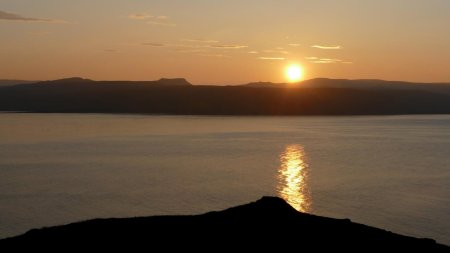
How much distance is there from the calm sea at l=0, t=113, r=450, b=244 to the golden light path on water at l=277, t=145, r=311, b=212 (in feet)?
0.40

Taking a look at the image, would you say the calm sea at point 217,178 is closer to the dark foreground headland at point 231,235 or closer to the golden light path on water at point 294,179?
the golden light path on water at point 294,179

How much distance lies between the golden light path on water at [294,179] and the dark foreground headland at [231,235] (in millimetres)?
27934

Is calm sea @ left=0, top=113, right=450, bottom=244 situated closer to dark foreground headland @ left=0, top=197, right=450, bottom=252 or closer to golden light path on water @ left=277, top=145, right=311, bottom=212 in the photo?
golden light path on water @ left=277, top=145, right=311, bottom=212

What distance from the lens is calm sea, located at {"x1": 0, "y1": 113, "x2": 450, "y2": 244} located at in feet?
147

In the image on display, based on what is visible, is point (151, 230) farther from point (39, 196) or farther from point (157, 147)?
point (157, 147)

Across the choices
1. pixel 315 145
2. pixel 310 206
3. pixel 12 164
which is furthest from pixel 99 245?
pixel 315 145

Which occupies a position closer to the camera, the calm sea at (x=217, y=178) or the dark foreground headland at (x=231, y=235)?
the dark foreground headland at (x=231, y=235)

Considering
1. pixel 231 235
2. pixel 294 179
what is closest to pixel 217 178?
pixel 294 179

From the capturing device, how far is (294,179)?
2623 inches

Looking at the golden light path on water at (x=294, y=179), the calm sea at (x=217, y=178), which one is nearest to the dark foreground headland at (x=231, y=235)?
the calm sea at (x=217, y=178)

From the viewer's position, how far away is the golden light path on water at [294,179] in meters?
51.3

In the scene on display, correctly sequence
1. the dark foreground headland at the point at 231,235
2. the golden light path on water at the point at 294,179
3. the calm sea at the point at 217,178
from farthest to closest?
the golden light path on water at the point at 294,179, the calm sea at the point at 217,178, the dark foreground headland at the point at 231,235

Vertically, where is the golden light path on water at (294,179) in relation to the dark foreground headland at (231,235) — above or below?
below

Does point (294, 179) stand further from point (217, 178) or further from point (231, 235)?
point (231, 235)
